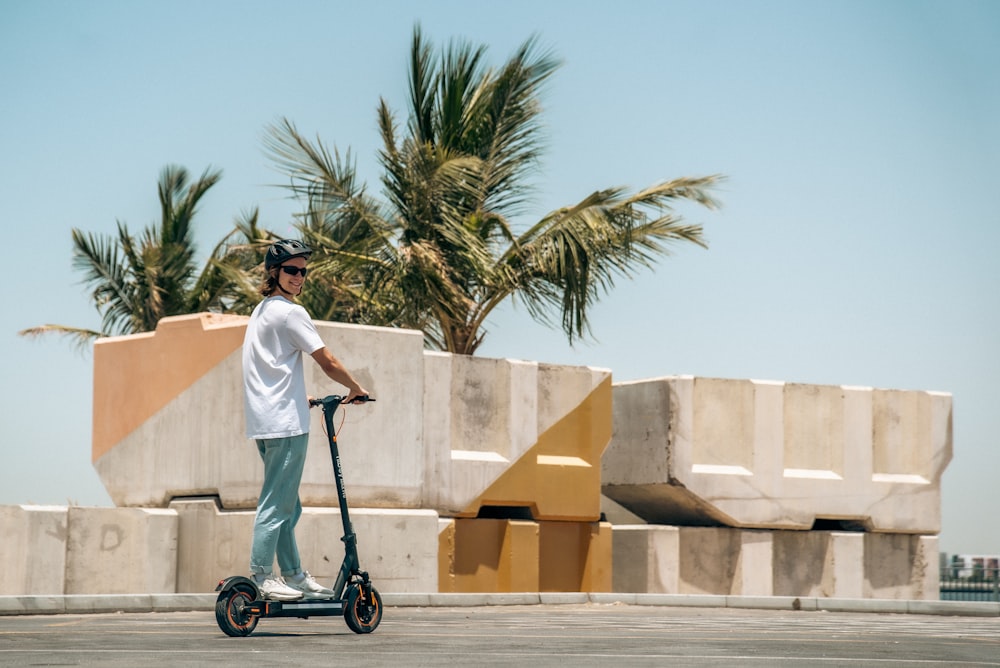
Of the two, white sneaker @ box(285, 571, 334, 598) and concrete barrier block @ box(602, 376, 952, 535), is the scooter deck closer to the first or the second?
white sneaker @ box(285, 571, 334, 598)

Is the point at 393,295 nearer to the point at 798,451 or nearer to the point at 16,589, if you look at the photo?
the point at 798,451

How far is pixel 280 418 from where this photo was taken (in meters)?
6.88

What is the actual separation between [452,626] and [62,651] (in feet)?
8.83

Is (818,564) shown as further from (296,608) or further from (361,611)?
(296,608)

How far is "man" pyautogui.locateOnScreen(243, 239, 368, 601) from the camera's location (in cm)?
686

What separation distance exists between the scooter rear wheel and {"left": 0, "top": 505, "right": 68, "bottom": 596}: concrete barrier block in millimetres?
4877

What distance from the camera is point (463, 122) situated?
18172 millimetres

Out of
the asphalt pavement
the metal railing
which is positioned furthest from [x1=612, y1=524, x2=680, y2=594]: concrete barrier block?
the metal railing

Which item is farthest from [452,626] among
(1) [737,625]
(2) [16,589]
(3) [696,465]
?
(3) [696,465]

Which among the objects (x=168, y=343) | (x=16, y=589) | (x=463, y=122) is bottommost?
(x=16, y=589)

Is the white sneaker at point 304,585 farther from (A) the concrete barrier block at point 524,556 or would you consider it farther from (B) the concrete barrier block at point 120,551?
(A) the concrete barrier block at point 524,556

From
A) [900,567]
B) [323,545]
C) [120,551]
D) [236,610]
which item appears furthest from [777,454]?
[236,610]

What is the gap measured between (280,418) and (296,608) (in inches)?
36.4

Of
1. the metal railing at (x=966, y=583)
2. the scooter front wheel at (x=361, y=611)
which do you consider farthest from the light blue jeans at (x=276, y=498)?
the metal railing at (x=966, y=583)
